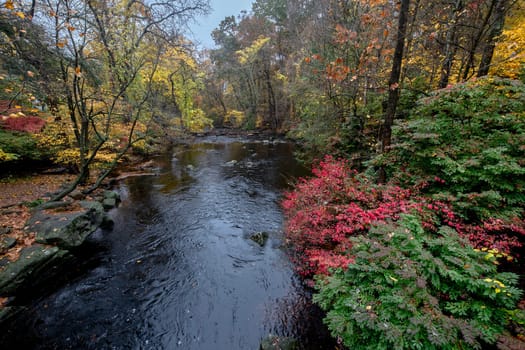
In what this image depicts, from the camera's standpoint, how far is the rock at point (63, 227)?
5.34 m

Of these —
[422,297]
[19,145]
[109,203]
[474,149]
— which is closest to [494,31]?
[474,149]

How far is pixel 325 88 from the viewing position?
10.9 m

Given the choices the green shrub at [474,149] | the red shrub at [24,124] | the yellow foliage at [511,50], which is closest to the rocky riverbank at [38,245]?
the red shrub at [24,124]

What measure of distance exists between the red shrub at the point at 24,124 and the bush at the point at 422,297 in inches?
457

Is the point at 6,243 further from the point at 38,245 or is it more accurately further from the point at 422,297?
the point at 422,297

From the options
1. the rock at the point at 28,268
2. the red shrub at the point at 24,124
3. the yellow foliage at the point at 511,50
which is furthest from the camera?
the red shrub at the point at 24,124

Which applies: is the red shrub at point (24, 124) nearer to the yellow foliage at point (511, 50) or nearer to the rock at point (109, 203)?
the rock at point (109, 203)

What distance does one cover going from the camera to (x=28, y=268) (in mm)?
4504

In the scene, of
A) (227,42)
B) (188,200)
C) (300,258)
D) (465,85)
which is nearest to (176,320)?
(300,258)

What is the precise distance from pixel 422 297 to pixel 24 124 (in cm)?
1289

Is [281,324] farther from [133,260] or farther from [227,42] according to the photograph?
[227,42]

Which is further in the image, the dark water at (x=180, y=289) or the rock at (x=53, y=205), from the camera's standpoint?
the rock at (x=53, y=205)

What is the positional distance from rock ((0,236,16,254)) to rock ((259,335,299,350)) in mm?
5946

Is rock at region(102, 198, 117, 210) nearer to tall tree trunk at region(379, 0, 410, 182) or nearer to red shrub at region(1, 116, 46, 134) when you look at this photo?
red shrub at region(1, 116, 46, 134)
